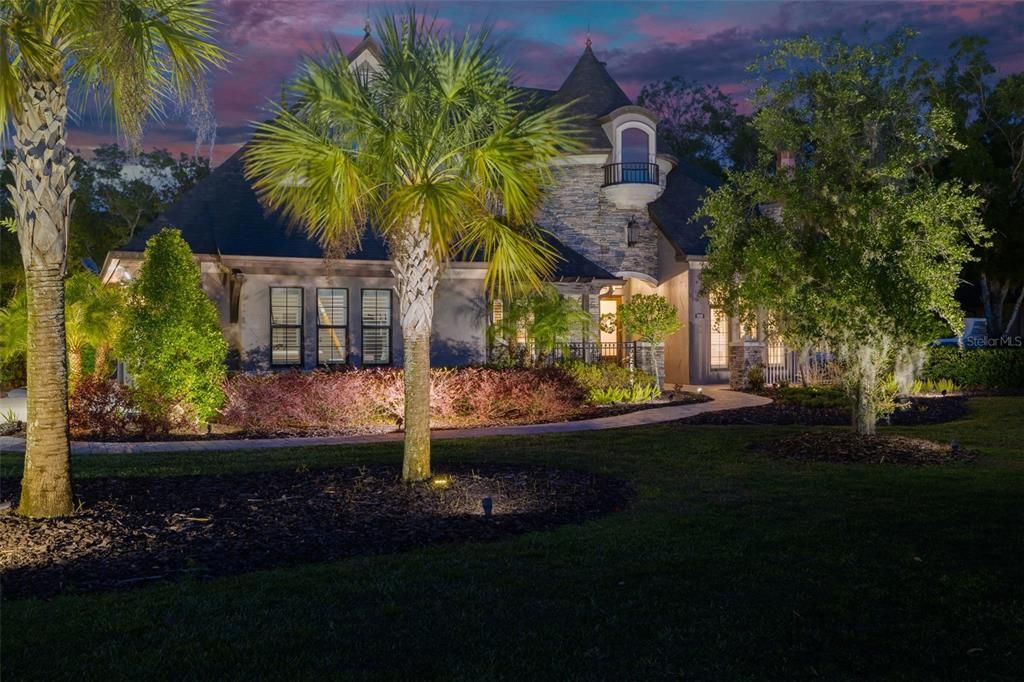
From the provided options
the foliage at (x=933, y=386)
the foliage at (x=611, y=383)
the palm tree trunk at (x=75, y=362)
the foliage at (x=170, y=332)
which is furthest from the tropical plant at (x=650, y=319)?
the palm tree trunk at (x=75, y=362)

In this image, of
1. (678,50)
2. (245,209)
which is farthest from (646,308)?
(678,50)

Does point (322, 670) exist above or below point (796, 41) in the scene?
below

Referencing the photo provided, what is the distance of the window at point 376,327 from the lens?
19156mm

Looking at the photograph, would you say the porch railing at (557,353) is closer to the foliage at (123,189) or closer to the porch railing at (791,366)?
the porch railing at (791,366)

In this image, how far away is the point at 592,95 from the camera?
1039 inches

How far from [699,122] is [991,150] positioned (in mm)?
17519

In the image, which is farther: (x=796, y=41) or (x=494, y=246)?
(x=796, y=41)

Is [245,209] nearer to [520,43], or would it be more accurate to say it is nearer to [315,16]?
[315,16]

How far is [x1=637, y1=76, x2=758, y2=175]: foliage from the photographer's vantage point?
41.9 metres

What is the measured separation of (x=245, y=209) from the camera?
64.9 feet

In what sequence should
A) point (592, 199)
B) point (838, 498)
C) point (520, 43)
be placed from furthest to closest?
point (592, 199)
point (520, 43)
point (838, 498)

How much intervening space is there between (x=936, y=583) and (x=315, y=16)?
40.5 feet

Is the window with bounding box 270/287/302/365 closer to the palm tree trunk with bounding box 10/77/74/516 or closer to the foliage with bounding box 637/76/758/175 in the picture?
the palm tree trunk with bounding box 10/77/74/516

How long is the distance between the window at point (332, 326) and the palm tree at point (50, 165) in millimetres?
11124
